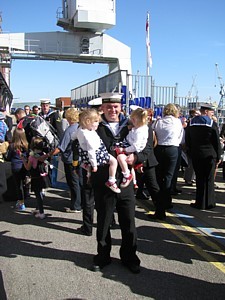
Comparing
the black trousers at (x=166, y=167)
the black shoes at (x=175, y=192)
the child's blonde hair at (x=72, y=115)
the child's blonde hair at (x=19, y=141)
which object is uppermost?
the child's blonde hair at (x=72, y=115)

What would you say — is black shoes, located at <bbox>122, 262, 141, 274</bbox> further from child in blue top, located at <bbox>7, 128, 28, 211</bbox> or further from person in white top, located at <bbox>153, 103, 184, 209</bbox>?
child in blue top, located at <bbox>7, 128, 28, 211</bbox>

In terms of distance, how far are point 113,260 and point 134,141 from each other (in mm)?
1556

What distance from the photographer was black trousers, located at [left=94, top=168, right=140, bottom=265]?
12.8 ft

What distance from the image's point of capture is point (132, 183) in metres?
4.04

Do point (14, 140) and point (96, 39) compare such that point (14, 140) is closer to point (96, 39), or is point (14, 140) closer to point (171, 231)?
point (171, 231)

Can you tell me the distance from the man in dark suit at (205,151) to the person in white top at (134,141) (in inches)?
112

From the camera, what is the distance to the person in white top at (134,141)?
3793 millimetres

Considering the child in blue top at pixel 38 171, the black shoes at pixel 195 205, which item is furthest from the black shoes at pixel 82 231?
the black shoes at pixel 195 205

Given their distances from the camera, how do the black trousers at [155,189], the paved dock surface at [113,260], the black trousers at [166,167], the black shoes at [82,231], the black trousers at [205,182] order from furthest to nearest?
the black trousers at [205,182]
the black trousers at [166,167]
the black trousers at [155,189]
the black shoes at [82,231]
the paved dock surface at [113,260]

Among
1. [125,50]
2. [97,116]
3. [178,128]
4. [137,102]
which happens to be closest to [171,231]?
[178,128]

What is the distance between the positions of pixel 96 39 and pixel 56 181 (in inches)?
1089

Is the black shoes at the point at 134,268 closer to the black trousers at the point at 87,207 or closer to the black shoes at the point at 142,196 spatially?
the black trousers at the point at 87,207

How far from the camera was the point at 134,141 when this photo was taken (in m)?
3.84

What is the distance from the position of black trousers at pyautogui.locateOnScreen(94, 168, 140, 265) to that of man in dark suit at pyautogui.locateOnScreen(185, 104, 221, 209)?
2988 millimetres
